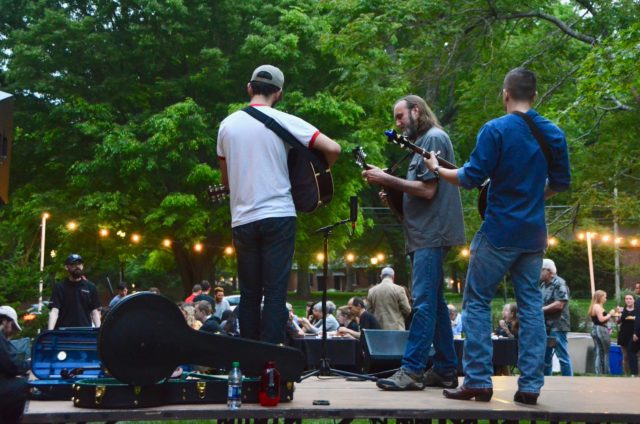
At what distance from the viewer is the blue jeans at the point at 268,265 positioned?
5348mm

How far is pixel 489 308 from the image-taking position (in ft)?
17.4

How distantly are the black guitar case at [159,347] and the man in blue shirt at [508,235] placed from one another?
3.89 ft

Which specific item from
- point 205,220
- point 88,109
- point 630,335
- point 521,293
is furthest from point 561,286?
point 88,109

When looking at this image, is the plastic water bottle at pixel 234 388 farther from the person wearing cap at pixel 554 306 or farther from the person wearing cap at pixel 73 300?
the person wearing cap at pixel 554 306

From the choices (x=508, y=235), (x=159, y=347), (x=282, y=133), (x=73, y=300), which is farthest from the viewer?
(x=73, y=300)

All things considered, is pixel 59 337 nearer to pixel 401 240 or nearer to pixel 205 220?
pixel 205 220

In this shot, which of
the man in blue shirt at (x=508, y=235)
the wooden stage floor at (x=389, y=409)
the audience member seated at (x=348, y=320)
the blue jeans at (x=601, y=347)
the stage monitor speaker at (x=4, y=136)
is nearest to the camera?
the wooden stage floor at (x=389, y=409)

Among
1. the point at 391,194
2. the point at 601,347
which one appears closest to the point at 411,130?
the point at 391,194

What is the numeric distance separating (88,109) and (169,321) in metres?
25.8

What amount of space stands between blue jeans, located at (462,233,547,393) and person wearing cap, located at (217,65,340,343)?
3.71 ft

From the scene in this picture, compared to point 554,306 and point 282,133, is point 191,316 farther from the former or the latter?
point 282,133

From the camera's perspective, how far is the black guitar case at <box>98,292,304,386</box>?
4488mm

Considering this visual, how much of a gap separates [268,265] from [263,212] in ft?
1.09

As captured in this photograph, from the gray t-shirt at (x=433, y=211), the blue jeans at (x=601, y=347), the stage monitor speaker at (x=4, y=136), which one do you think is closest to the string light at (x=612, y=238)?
the blue jeans at (x=601, y=347)
